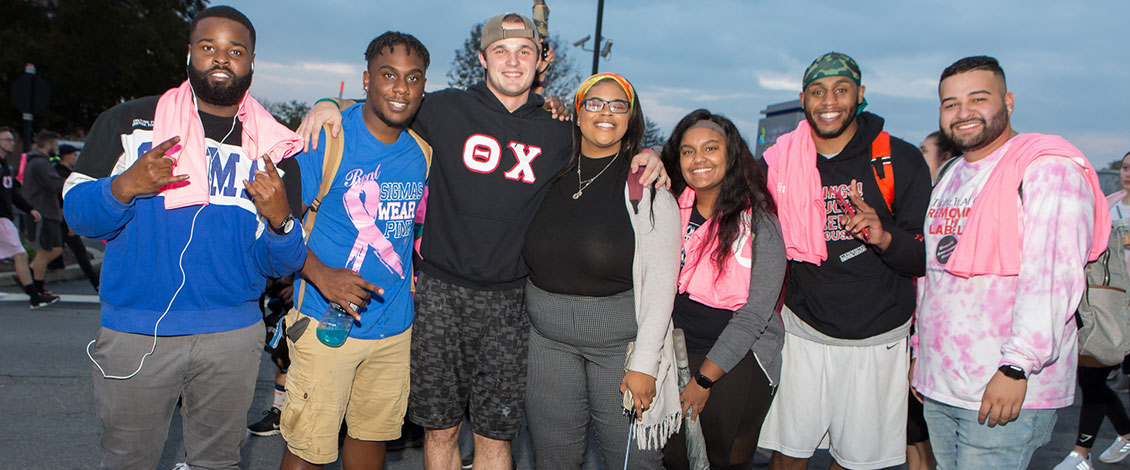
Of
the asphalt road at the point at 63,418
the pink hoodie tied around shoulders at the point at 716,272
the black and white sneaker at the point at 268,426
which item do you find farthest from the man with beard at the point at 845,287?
the black and white sneaker at the point at 268,426

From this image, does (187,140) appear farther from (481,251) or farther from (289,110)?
(289,110)

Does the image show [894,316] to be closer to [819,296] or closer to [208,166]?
[819,296]

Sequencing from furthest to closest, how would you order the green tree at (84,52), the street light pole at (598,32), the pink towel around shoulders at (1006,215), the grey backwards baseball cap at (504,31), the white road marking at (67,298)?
the green tree at (84,52) → the street light pole at (598,32) → the white road marking at (67,298) → the grey backwards baseball cap at (504,31) → the pink towel around shoulders at (1006,215)

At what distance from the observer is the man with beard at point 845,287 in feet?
10.6

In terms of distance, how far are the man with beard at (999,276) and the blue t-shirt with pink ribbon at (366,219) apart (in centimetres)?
227

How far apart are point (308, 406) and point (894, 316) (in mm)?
2620

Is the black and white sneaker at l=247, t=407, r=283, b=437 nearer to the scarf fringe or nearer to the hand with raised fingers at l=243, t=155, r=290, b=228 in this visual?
the hand with raised fingers at l=243, t=155, r=290, b=228

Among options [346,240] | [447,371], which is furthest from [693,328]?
[346,240]

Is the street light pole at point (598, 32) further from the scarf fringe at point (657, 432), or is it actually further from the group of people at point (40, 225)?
the scarf fringe at point (657, 432)

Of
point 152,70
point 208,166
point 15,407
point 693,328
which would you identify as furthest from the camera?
point 152,70

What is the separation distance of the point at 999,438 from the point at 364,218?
2.65 meters

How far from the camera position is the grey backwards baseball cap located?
11.1 feet

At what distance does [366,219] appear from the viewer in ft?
10.2

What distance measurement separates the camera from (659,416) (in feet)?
9.87
